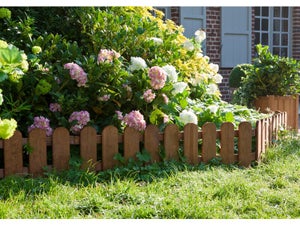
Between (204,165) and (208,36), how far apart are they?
7.43m

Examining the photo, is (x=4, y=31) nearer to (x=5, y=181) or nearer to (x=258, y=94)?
(x=5, y=181)

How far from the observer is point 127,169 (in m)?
3.92

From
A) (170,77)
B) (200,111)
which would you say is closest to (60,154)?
(170,77)

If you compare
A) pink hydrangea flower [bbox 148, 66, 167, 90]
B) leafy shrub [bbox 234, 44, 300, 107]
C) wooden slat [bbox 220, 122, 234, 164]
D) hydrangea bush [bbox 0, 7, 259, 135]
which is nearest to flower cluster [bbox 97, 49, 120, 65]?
hydrangea bush [bbox 0, 7, 259, 135]

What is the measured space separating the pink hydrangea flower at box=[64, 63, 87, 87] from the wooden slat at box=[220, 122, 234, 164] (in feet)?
3.84

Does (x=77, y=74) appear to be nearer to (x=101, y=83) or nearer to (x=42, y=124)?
(x=101, y=83)

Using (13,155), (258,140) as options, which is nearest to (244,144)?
(258,140)

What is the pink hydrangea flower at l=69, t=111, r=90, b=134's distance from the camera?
13.4ft

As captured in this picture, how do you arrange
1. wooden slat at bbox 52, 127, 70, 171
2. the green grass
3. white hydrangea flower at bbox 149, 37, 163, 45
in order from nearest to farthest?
the green grass
wooden slat at bbox 52, 127, 70, 171
white hydrangea flower at bbox 149, 37, 163, 45

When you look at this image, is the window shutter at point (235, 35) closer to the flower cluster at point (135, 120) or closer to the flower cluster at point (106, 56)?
the flower cluster at point (106, 56)

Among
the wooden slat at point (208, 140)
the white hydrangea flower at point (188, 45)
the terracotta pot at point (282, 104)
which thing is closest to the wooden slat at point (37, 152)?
the wooden slat at point (208, 140)

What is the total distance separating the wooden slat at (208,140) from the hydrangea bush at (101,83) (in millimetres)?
145

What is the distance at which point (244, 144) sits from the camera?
14.6 feet

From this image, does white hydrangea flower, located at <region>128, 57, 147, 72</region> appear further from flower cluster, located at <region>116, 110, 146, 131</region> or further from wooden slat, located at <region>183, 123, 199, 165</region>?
wooden slat, located at <region>183, 123, 199, 165</region>
